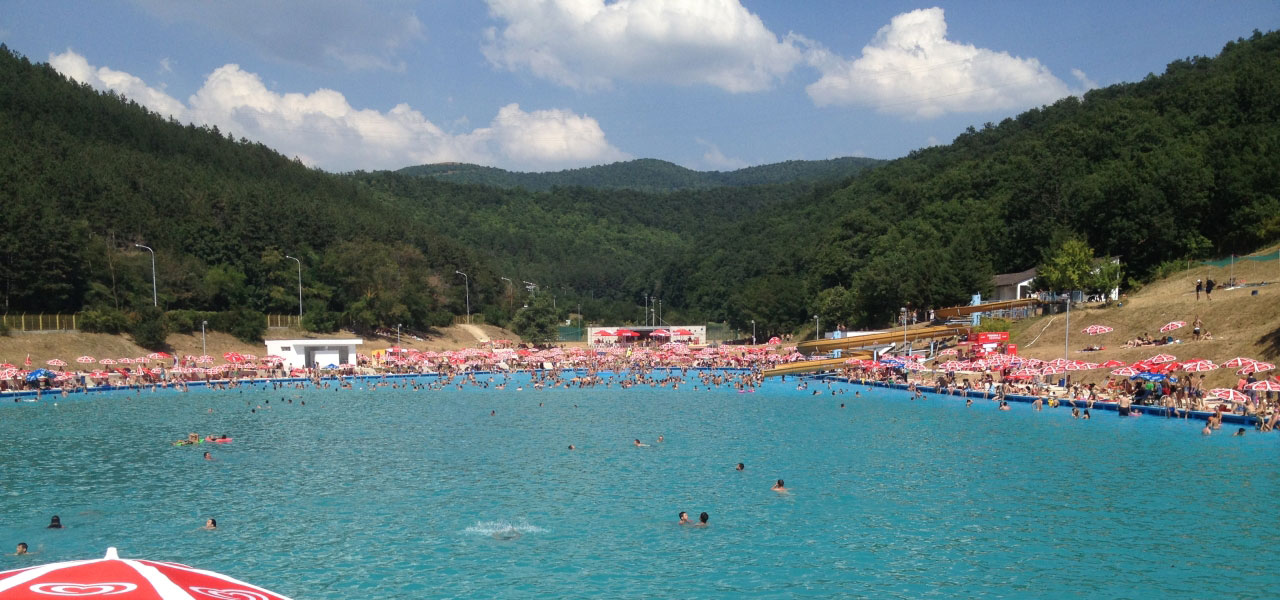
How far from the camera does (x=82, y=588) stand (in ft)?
21.1

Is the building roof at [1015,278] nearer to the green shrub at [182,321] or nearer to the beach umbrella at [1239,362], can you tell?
the beach umbrella at [1239,362]

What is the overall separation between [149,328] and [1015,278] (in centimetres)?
6331

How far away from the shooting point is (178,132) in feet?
373

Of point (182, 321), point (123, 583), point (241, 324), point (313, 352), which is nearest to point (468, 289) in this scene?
point (241, 324)

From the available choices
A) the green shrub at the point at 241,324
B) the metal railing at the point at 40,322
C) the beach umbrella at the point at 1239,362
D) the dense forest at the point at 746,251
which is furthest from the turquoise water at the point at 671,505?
the green shrub at the point at 241,324

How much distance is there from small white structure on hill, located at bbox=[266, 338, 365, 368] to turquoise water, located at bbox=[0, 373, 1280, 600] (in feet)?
91.2

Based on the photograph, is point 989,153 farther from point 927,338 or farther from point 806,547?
point 806,547

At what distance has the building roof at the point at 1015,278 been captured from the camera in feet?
222

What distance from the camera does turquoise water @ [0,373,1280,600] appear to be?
605 inches

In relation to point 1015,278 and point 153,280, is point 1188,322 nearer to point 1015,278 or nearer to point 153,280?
point 1015,278

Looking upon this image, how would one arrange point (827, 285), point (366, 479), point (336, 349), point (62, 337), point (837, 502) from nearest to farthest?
point (837, 502)
point (366, 479)
point (62, 337)
point (336, 349)
point (827, 285)

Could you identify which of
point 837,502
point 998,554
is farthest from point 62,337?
point 998,554

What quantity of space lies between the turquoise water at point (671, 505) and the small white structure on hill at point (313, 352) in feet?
91.2

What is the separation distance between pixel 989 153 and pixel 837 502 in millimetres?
98986
